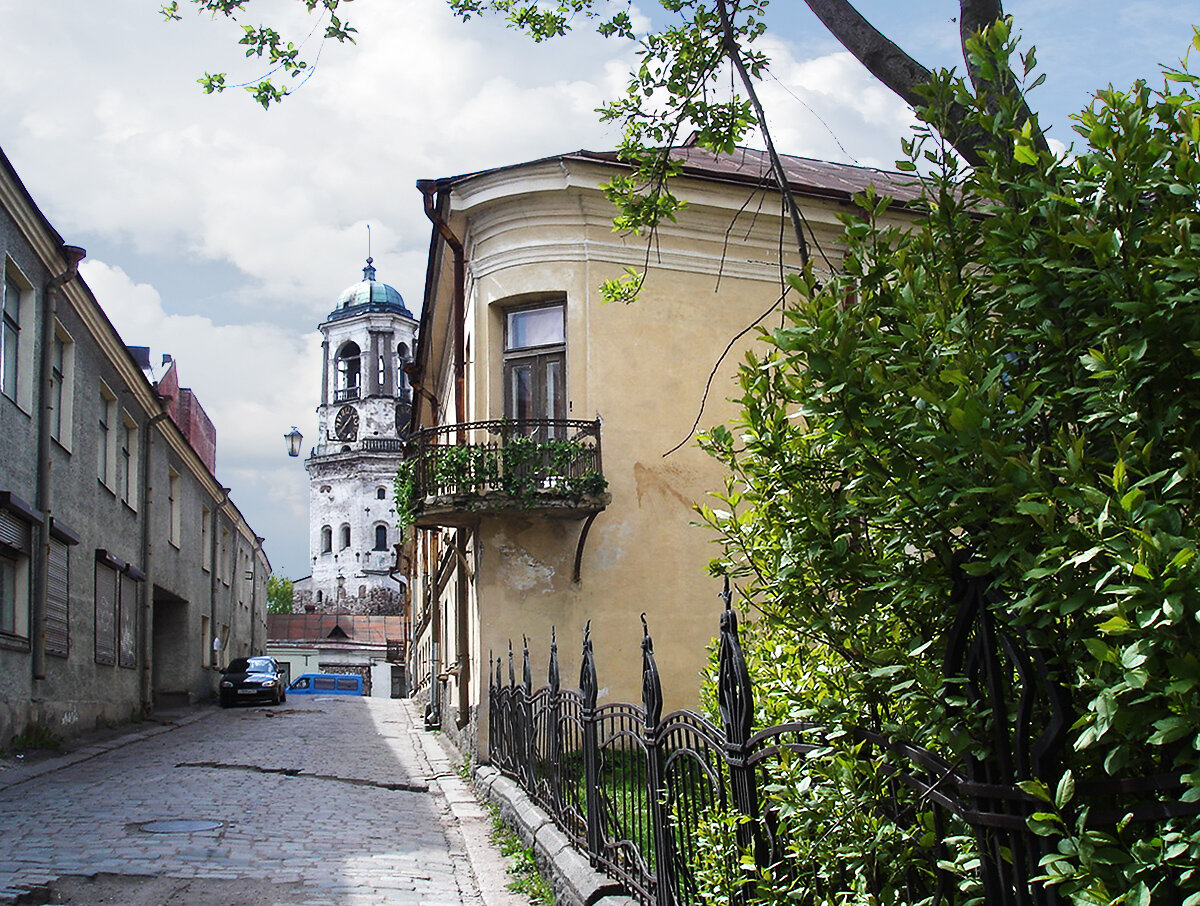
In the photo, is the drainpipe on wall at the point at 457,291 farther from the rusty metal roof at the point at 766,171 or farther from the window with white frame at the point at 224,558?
the window with white frame at the point at 224,558

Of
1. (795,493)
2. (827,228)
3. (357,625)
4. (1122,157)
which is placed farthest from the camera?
(357,625)

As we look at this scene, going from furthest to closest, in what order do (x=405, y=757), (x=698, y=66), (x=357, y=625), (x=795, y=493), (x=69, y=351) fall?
1. (x=357, y=625)
2. (x=69, y=351)
3. (x=405, y=757)
4. (x=698, y=66)
5. (x=795, y=493)

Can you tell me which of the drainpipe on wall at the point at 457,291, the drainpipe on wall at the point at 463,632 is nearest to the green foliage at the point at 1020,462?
the drainpipe on wall at the point at 457,291

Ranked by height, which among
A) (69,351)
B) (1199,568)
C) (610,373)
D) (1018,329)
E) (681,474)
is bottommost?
(1199,568)

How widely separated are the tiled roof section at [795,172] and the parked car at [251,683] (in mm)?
18993

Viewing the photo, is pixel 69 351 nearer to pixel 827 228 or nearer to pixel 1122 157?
pixel 827 228

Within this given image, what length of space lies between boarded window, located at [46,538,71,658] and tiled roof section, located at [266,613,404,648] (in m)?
45.7

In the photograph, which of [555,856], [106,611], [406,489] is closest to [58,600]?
[106,611]

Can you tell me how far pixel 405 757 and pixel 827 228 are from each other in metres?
9.26

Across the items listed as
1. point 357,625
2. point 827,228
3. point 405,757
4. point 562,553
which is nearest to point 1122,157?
point 562,553

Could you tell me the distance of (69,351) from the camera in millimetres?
17297

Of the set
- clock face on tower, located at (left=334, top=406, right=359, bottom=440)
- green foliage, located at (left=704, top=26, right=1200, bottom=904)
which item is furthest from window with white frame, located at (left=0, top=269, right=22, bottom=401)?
clock face on tower, located at (left=334, top=406, right=359, bottom=440)

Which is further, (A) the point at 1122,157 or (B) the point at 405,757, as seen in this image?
(B) the point at 405,757

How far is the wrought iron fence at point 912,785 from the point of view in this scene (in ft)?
7.29
